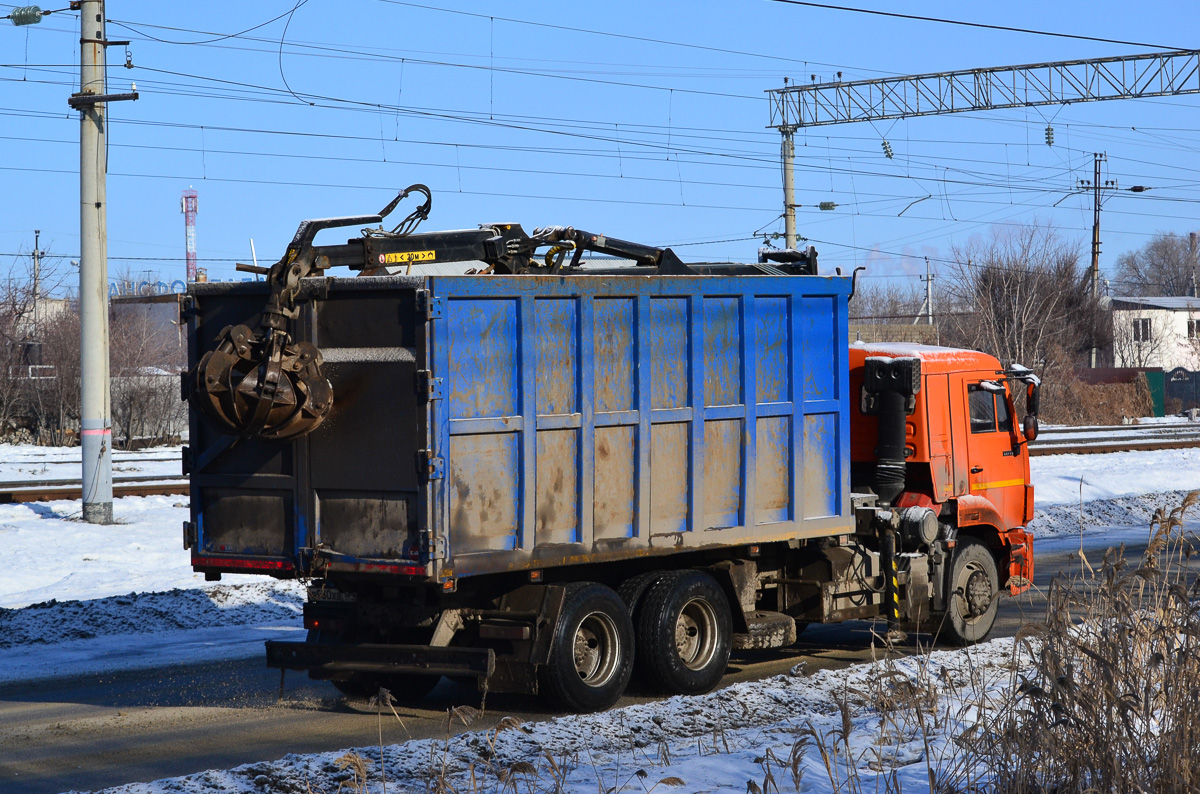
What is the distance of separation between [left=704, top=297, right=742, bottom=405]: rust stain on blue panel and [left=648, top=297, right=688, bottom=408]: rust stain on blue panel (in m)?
0.20

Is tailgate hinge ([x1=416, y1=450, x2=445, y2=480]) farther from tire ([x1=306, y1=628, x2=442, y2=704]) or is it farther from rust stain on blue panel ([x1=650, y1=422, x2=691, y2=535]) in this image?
tire ([x1=306, y1=628, x2=442, y2=704])

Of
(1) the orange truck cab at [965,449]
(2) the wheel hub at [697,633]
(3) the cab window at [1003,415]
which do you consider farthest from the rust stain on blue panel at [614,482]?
(3) the cab window at [1003,415]

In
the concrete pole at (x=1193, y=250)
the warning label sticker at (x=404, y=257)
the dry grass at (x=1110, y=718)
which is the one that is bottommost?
the dry grass at (x=1110, y=718)

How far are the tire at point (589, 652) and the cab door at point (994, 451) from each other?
4097mm

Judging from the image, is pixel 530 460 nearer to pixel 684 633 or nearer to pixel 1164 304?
pixel 684 633

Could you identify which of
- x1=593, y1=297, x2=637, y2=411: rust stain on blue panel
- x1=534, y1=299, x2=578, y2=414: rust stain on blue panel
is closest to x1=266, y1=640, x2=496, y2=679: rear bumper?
x1=534, y1=299, x2=578, y2=414: rust stain on blue panel

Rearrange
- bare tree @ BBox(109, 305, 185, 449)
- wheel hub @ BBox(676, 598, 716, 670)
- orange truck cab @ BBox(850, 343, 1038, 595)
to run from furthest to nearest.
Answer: bare tree @ BBox(109, 305, 185, 449)
orange truck cab @ BBox(850, 343, 1038, 595)
wheel hub @ BBox(676, 598, 716, 670)

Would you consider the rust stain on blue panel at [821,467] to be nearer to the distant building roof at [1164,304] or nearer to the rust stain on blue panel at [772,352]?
the rust stain on blue panel at [772,352]

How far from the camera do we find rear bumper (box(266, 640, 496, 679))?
25.4 feet

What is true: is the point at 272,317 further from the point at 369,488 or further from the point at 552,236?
the point at 552,236

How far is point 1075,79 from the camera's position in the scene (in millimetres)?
28438

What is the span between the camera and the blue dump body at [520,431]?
7363 mm

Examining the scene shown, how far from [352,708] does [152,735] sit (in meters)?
1.39

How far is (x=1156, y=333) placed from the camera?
7781cm
